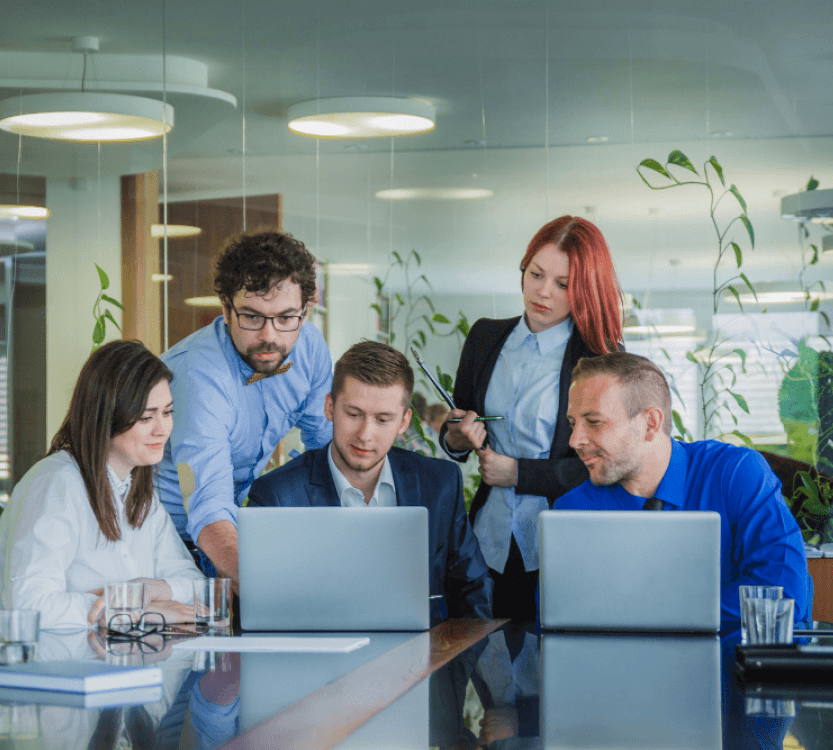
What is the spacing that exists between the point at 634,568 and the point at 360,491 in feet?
2.73

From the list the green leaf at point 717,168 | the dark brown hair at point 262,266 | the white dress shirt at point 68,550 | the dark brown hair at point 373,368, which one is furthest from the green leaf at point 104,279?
the green leaf at point 717,168

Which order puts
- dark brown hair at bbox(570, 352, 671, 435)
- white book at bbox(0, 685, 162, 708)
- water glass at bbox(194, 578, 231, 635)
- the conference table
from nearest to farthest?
the conference table, white book at bbox(0, 685, 162, 708), water glass at bbox(194, 578, 231, 635), dark brown hair at bbox(570, 352, 671, 435)

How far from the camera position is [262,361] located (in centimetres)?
268

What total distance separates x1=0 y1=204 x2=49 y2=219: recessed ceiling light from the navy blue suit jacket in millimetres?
2854

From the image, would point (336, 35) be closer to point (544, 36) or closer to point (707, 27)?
point (544, 36)

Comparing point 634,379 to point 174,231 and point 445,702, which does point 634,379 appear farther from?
point 174,231

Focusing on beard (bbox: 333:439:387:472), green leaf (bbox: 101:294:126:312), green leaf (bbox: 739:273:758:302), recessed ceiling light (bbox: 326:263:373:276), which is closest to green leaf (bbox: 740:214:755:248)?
green leaf (bbox: 739:273:758:302)

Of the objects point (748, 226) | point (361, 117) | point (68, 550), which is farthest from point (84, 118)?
point (748, 226)

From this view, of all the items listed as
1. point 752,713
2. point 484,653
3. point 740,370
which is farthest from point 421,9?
point 752,713

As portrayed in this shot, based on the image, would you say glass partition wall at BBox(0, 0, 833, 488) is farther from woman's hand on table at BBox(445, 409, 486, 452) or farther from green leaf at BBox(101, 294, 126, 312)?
woman's hand on table at BBox(445, 409, 486, 452)

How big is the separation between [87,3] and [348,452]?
259 cm

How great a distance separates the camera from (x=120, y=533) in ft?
7.80

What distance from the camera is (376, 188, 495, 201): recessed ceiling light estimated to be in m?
4.57

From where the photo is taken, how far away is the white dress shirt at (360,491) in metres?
2.40
